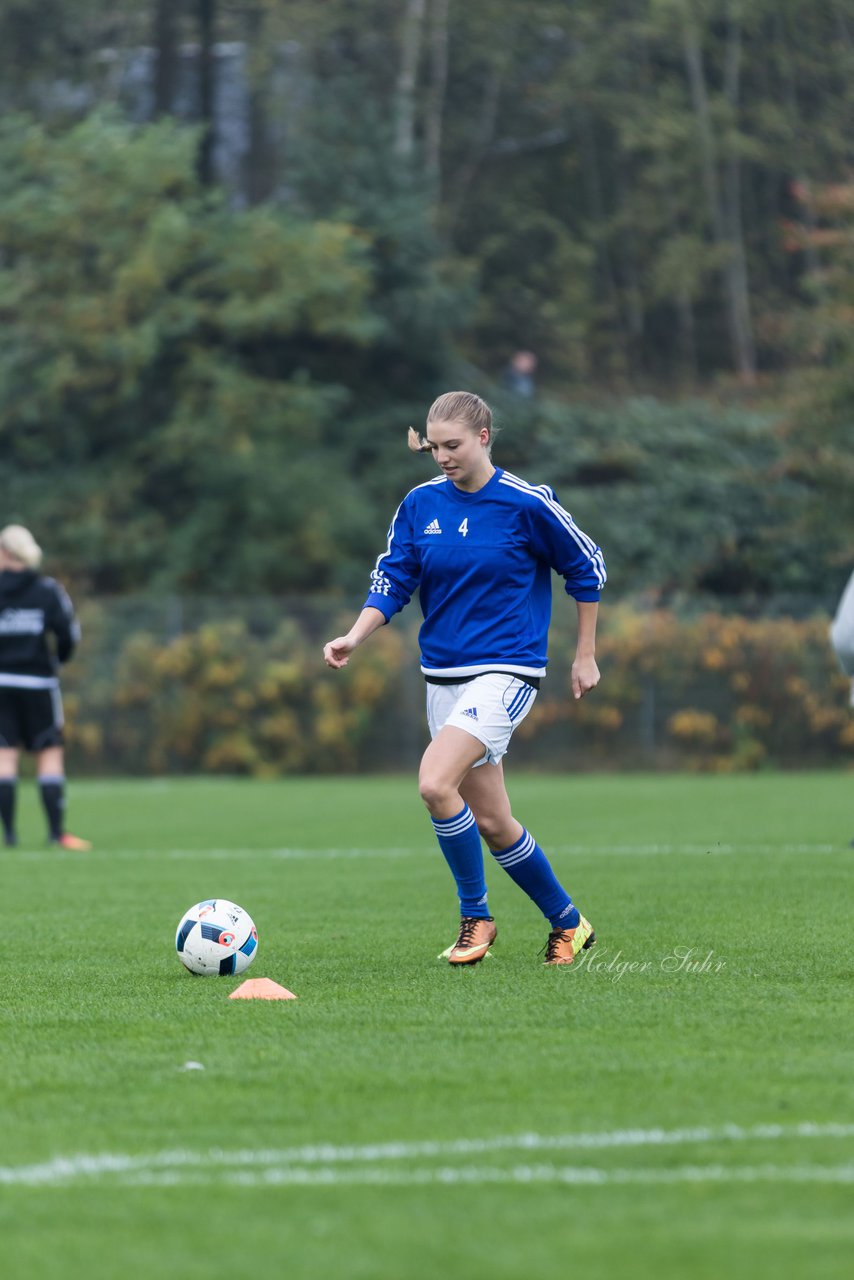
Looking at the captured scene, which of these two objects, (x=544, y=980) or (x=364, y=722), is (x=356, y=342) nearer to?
(x=364, y=722)

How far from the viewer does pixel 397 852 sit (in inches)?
517

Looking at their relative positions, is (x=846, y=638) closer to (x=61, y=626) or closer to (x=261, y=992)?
(x=261, y=992)

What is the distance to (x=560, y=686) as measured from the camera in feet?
86.0

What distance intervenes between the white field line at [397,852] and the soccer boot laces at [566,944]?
5032mm

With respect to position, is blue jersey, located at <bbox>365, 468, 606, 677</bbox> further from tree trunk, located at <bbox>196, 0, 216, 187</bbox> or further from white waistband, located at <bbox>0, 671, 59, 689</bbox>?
tree trunk, located at <bbox>196, 0, 216, 187</bbox>

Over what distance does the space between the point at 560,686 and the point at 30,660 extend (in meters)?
13.3

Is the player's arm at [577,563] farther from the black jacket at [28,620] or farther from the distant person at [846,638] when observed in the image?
the black jacket at [28,620]

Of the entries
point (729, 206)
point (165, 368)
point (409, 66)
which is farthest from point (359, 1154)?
point (729, 206)

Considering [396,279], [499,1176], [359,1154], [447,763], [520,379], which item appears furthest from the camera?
[520,379]

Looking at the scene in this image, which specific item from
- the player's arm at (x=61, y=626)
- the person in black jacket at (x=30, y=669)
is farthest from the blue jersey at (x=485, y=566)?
the player's arm at (x=61, y=626)

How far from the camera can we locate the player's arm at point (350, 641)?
22.3 ft

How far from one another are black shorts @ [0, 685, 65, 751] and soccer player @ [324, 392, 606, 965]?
287 inches

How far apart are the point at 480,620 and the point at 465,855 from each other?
2.84ft

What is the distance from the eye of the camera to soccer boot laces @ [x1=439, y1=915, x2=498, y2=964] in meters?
7.06
